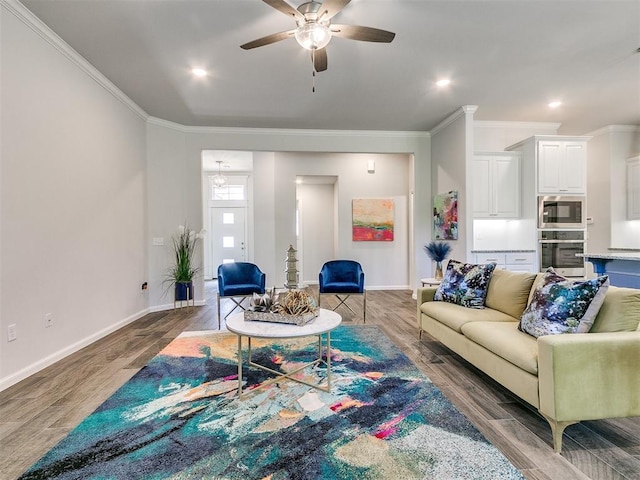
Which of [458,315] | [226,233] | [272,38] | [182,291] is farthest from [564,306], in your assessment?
[226,233]

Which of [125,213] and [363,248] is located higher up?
[125,213]

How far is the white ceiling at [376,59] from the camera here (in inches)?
102

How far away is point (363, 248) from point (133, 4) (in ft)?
17.2

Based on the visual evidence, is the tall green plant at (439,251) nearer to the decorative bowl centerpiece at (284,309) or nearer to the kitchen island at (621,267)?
the kitchen island at (621,267)

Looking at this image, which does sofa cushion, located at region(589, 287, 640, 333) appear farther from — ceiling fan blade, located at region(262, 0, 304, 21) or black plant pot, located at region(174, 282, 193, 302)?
black plant pot, located at region(174, 282, 193, 302)

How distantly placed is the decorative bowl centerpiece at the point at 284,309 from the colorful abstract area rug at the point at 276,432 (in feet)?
1.67

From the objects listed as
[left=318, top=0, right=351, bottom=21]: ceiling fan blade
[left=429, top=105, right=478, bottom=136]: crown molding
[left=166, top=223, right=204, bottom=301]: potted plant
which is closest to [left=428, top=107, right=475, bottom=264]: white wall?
[left=429, top=105, right=478, bottom=136]: crown molding

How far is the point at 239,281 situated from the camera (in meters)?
4.38

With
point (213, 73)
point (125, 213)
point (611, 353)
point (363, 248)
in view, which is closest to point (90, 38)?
point (213, 73)

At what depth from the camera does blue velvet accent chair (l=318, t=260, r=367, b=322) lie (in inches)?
166

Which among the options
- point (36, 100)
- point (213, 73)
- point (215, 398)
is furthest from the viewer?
point (213, 73)

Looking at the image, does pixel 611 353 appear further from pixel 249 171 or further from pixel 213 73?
pixel 249 171

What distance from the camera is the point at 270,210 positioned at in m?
6.59

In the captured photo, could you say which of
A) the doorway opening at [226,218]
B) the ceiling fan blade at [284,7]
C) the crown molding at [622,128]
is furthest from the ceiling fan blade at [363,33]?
the doorway opening at [226,218]
